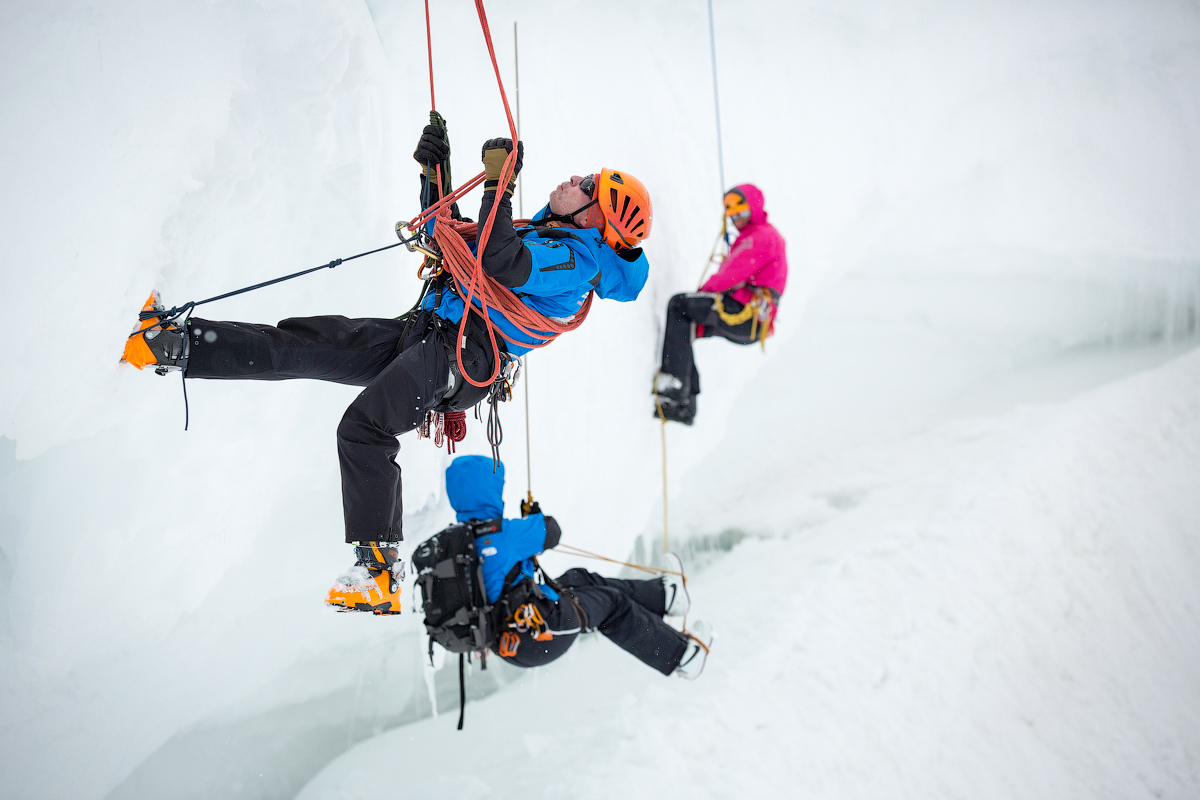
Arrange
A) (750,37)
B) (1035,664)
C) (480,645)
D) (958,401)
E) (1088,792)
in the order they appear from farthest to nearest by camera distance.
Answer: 1. (958,401)
2. (750,37)
3. (1035,664)
4. (1088,792)
5. (480,645)

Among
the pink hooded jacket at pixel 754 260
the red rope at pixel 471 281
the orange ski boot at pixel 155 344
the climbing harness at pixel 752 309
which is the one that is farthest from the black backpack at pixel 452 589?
the pink hooded jacket at pixel 754 260

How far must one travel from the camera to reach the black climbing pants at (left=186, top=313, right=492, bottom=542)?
1750 mm

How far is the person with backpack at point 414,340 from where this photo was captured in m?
1.73

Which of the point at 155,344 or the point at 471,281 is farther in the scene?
the point at 471,281

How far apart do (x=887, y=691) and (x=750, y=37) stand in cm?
432

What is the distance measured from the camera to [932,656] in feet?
14.2

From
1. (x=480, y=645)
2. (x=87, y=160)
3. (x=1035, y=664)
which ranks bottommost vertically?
(x=1035, y=664)

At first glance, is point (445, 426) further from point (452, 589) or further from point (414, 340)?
point (452, 589)

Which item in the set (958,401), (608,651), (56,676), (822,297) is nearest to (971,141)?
(822,297)

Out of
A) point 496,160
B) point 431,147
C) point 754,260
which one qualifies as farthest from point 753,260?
point 496,160

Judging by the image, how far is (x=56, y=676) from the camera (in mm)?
2373

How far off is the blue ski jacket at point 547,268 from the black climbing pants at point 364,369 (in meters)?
0.15

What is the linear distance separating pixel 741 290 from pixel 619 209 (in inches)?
72.5

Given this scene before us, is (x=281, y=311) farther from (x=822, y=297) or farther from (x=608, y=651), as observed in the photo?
(x=822, y=297)
